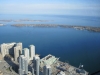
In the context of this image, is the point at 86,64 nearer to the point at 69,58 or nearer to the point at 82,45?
the point at 69,58

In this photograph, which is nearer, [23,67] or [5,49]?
[23,67]

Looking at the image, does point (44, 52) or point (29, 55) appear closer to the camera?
point (29, 55)

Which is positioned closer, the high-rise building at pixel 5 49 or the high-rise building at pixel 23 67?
the high-rise building at pixel 23 67

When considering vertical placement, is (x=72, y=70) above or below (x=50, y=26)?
below

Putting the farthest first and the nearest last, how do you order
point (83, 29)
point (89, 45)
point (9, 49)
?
point (83, 29) < point (89, 45) < point (9, 49)

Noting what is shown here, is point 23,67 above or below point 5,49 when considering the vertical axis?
below

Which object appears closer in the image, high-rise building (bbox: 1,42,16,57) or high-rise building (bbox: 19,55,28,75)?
high-rise building (bbox: 19,55,28,75)

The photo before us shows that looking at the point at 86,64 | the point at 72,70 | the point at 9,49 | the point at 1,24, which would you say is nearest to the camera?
the point at 72,70

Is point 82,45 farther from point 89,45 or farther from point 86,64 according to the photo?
point 86,64

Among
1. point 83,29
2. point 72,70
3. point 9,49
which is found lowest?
point 72,70

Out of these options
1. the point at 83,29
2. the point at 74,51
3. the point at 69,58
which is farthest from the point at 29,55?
the point at 83,29
